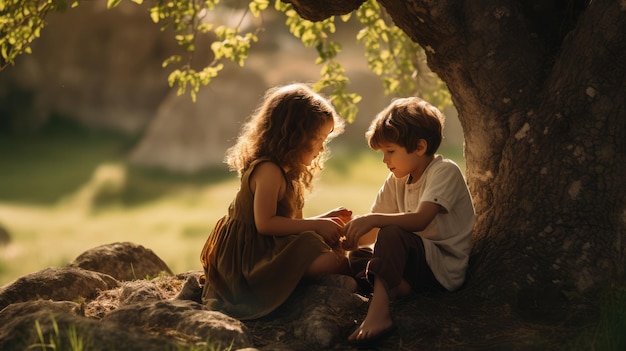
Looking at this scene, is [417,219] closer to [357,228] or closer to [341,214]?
[357,228]

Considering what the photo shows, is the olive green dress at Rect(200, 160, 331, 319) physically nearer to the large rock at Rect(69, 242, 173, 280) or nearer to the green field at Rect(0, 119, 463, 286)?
the large rock at Rect(69, 242, 173, 280)

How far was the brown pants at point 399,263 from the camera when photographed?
153 inches

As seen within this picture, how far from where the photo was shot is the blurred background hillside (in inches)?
447

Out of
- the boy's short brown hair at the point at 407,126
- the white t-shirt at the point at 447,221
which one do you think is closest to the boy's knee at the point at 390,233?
the white t-shirt at the point at 447,221

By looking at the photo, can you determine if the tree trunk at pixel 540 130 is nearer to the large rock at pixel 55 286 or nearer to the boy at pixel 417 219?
the boy at pixel 417 219

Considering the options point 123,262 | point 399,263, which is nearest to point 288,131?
point 399,263

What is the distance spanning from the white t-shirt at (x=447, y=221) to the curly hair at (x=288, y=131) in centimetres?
68

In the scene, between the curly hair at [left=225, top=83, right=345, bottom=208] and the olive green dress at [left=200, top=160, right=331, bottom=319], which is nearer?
the olive green dress at [left=200, top=160, right=331, bottom=319]

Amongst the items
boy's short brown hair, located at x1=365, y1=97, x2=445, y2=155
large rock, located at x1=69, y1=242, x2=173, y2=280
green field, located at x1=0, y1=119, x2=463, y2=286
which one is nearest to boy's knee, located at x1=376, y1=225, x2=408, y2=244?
boy's short brown hair, located at x1=365, y1=97, x2=445, y2=155

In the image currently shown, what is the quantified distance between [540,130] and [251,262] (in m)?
A: 1.83

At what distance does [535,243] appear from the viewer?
4.16 meters

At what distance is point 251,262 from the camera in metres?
4.28

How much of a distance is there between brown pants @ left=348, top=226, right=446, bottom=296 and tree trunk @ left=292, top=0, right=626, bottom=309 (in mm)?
316

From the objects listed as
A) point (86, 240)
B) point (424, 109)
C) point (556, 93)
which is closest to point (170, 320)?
point (424, 109)
